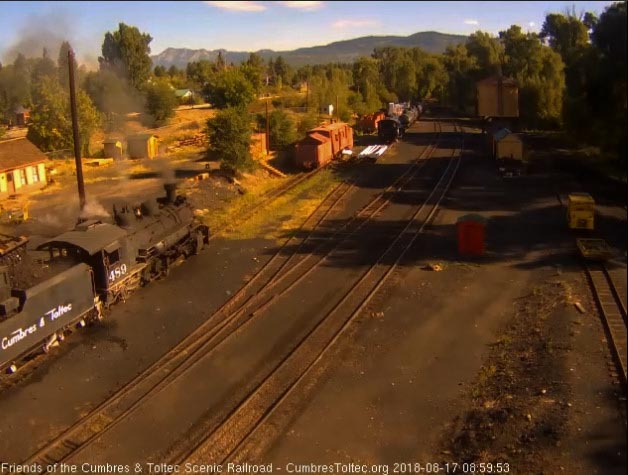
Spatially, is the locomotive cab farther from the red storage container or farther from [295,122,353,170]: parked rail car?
[295,122,353,170]: parked rail car

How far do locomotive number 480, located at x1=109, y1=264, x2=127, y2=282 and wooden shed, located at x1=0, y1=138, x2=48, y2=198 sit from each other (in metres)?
19.4

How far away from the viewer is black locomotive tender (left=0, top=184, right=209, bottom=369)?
11.3m

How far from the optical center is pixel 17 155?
32281mm

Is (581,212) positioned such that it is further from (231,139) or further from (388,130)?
(388,130)

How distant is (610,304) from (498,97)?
35.7m

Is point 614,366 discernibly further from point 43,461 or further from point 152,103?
point 152,103

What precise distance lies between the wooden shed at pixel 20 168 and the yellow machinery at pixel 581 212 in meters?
27.8

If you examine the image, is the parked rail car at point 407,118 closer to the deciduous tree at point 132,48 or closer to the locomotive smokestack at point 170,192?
the deciduous tree at point 132,48

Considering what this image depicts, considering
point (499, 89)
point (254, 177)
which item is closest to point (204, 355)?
point (254, 177)

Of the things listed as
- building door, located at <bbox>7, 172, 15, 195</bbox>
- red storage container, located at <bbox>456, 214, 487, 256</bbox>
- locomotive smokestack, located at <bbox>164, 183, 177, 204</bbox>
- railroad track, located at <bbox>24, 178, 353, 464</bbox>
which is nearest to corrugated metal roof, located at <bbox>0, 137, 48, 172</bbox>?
building door, located at <bbox>7, 172, 15, 195</bbox>

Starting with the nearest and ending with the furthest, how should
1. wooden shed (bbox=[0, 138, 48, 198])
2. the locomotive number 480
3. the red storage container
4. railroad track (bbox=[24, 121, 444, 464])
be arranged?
railroad track (bbox=[24, 121, 444, 464])
the locomotive number 480
the red storage container
wooden shed (bbox=[0, 138, 48, 198])

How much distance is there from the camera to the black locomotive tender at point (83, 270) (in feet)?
37.1

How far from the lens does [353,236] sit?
21812 millimetres

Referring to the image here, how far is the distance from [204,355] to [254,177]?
21.7m
